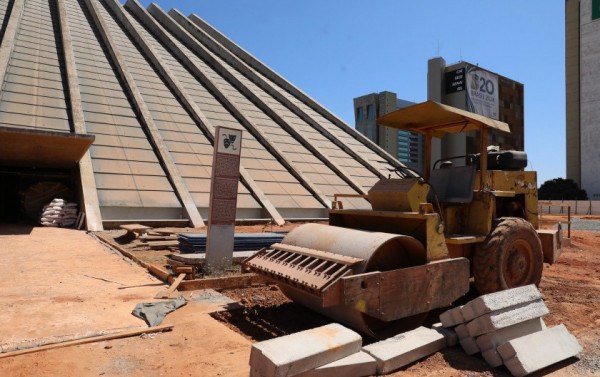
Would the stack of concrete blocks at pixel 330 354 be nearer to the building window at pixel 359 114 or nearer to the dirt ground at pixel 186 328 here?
the dirt ground at pixel 186 328

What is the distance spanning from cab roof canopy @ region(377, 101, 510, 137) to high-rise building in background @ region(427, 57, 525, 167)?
1548 inches

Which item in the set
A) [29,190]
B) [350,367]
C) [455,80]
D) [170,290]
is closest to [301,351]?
[350,367]

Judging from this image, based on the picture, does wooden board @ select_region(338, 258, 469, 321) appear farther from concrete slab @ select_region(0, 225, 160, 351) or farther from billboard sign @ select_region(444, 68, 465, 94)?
billboard sign @ select_region(444, 68, 465, 94)

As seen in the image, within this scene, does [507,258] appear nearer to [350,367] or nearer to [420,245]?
[420,245]

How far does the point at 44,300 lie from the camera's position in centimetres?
585

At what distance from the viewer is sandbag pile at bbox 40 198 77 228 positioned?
1430 centimetres

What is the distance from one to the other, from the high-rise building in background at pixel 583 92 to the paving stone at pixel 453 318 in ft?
186

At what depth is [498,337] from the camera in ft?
13.9

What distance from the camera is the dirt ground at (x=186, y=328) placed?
3871 mm

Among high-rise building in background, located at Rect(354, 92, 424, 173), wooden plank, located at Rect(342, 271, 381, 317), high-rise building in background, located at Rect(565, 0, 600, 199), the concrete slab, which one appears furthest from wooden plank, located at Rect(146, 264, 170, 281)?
high-rise building in background, located at Rect(565, 0, 600, 199)

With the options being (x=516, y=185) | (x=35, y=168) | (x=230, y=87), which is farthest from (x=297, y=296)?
(x=230, y=87)

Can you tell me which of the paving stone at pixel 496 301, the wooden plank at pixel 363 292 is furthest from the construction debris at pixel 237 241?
the paving stone at pixel 496 301

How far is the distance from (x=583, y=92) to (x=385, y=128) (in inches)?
1022

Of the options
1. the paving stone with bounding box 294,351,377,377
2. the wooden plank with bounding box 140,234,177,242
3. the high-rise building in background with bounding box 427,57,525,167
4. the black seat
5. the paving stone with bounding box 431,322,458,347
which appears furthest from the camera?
the high-rise building in background with bounding box 427,57,525,167
